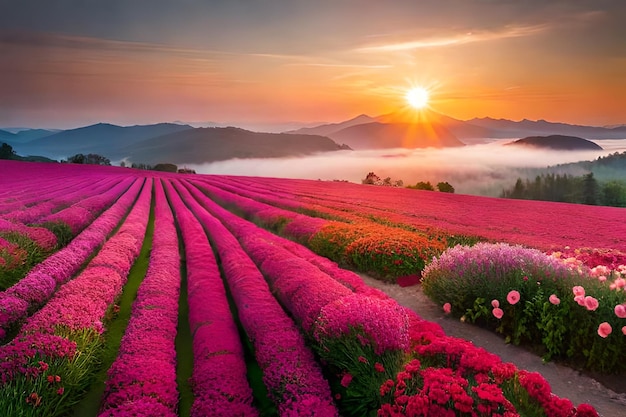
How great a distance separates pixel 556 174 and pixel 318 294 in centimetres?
3775

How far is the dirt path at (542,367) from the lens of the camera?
621 centimetres

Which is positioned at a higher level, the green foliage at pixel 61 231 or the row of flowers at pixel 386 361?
the row of flowers at pixel 386 361

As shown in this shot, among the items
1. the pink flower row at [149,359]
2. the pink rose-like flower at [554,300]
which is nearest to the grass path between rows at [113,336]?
the pink flower row at [149,359]

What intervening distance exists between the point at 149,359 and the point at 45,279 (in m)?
4.95

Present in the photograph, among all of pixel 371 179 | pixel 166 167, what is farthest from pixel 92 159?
pixel 371 179

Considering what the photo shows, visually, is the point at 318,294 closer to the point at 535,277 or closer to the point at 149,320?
the point at 149,320

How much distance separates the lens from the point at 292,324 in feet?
24.4

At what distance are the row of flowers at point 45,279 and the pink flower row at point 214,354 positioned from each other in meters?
2.94

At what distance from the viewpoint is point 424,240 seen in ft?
44.8

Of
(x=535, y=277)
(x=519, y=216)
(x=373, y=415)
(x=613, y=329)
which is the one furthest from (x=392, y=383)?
(x=519, y=216)

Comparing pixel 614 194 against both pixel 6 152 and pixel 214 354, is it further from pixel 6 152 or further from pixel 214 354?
pixel 6 152

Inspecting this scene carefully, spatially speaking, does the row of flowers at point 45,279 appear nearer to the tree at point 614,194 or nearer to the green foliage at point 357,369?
the green foliage at point 357,369

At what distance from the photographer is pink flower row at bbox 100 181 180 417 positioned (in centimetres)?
511

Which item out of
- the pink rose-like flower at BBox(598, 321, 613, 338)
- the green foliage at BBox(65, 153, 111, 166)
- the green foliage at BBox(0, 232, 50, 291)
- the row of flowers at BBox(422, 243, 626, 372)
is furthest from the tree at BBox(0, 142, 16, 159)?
the pink rose-like flower at BBox(598, 321, 613, 338)
